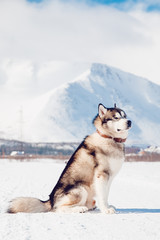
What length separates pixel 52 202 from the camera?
6.49 meters

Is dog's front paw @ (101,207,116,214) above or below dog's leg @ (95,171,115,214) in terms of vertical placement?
below

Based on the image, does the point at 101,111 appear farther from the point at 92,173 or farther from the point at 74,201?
the point at 74,201

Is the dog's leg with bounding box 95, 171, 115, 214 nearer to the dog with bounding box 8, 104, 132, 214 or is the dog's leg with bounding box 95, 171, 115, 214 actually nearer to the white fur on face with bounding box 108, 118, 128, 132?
the dog with bounding box 8, 104, 132, 214

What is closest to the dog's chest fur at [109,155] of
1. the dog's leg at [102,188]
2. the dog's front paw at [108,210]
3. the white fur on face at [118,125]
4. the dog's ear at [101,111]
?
the dog's leg at [102,188]

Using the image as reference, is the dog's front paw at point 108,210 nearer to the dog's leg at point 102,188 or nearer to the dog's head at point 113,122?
the dog's leg at point 102,188

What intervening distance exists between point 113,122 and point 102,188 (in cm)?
115

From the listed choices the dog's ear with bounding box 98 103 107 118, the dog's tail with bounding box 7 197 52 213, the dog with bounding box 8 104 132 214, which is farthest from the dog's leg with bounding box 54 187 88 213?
the dog's ear with bounding box 98 103 107 118

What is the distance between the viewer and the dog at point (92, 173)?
20.3 feet

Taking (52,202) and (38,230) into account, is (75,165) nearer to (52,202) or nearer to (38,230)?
(52,202)

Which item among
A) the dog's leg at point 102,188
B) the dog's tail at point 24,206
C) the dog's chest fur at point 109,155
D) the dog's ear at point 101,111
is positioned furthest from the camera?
the dog's ear at point 101,111

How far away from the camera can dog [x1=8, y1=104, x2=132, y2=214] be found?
6.19m

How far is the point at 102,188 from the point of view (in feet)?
20.1

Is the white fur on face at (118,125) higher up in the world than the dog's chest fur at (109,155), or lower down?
higher up

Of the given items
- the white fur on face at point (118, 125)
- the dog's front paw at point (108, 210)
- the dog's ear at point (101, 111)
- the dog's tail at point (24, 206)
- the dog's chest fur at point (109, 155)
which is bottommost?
the dog's front paw at point (108, 210)
